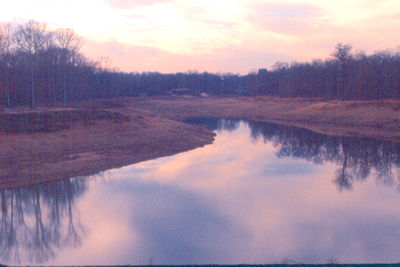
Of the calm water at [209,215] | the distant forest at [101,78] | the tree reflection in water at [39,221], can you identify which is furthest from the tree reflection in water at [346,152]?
the distant forest at [101,78]

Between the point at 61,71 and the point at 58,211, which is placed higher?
the point at 61,71

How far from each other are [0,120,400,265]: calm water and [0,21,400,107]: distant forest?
2340 cm

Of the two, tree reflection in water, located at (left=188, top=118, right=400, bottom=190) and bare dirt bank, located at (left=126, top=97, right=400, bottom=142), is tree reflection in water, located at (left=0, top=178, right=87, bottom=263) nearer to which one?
tree reflection in water, located at (left=188, top=118, right=400, bottom=190)

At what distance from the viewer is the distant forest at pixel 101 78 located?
129ft

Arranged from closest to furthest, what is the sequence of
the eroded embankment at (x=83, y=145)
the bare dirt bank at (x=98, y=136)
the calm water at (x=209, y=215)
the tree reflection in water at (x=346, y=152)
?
the calm water at (x=209, y=215), the eroded embankment at (x=83, y=145), the bare dirt bank at (x=98, y=136), the tree reflection in water at (x=346, y=152)

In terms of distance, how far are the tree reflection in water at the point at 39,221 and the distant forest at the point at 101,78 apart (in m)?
22.7

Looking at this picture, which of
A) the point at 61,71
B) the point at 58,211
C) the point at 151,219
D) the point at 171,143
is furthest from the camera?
the point at 61,71

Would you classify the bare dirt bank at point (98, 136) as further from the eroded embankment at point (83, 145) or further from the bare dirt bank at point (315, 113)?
the bare dirt bank at point (315, 113)

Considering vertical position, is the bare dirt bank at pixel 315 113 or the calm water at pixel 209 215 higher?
the bare dirt bank at pixel 315 113

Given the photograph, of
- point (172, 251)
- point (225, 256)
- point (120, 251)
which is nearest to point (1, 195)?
point (120, 251)

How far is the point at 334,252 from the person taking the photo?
9.24m

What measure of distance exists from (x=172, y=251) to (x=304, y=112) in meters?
46.0

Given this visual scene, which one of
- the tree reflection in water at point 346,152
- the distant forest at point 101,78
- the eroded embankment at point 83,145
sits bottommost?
the tree reflection in water at point 346,152

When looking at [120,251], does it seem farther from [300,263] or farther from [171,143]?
[171,143]
